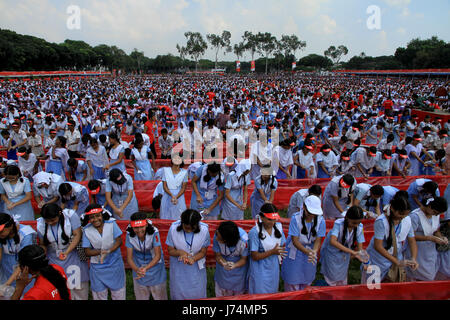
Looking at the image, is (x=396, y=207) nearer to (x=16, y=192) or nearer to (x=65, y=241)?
(x=65, y=241)

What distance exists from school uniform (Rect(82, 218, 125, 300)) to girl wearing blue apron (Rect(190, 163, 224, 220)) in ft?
5.26

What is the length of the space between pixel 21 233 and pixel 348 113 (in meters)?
12.0

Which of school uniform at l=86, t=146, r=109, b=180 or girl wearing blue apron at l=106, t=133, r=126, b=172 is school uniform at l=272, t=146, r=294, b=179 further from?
school uniform at l=86, t=146, r=109, b=180

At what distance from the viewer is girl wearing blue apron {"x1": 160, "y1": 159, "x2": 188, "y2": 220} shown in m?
4.46

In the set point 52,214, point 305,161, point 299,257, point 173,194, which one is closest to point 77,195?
point 52,214

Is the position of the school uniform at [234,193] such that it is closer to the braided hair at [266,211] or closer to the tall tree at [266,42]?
the braided hair at [266,211]

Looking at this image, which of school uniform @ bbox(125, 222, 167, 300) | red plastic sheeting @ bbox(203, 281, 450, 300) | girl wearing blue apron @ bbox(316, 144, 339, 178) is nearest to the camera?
red plastic sheeting @ bbox(203, 281, 450, 300)

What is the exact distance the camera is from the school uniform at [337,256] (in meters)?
3.14

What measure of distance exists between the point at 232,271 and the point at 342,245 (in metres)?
1.26

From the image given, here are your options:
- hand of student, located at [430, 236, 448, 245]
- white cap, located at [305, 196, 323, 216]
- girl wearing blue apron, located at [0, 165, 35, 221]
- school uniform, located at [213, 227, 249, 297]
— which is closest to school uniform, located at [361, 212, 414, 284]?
hand of student, located at [430, 236, 448, 245]

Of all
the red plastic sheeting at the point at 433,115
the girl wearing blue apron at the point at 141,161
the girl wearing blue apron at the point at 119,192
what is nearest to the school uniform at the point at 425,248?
the girl wearing blue apron at the point at 119,192

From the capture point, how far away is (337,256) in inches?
126

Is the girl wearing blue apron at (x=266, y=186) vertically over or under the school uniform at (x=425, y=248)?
over

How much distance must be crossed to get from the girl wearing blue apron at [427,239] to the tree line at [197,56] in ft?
186
